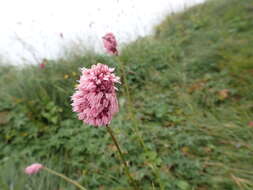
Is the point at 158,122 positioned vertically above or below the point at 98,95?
below

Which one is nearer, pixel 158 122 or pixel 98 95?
pixel 98 95

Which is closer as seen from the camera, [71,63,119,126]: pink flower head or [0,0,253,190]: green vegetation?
[71,63,119,126]: pink flower head

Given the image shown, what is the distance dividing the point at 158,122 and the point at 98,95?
1.29 metres

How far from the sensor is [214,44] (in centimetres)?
246

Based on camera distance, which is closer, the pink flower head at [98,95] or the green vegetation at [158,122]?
the pink flower head at [98,95]

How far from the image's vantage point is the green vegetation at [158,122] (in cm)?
133

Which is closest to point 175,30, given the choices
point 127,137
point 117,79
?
point 127,137

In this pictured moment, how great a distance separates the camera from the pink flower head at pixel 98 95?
27.8 inches

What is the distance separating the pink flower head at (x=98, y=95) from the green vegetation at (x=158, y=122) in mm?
437

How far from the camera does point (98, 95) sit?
70cm

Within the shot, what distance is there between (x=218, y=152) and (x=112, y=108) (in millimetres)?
1043

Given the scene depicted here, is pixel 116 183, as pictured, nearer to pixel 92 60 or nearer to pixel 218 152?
pixel 218 152

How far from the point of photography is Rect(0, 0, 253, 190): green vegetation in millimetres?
1335

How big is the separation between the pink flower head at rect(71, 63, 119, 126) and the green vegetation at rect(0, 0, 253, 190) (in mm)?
437
